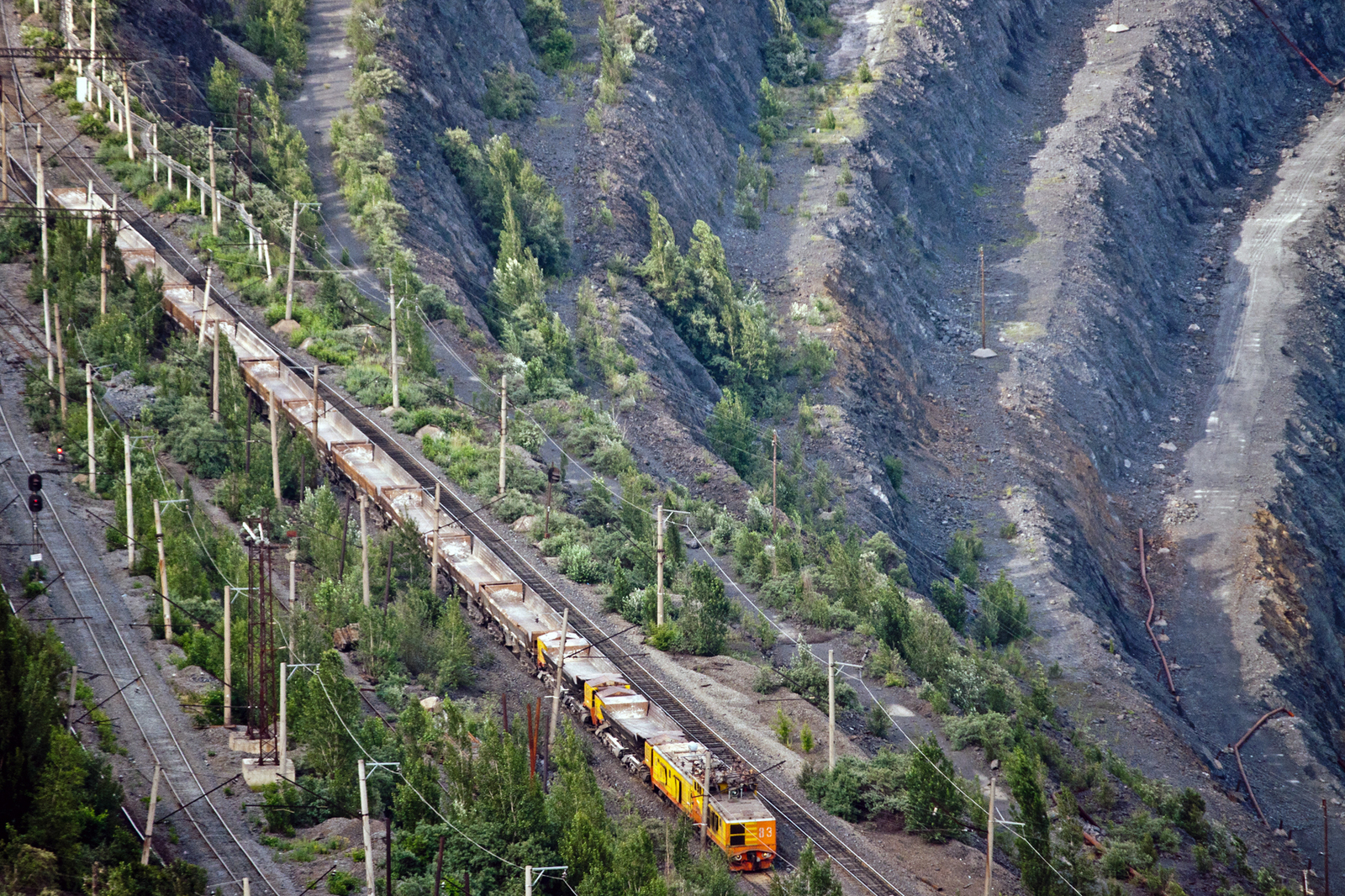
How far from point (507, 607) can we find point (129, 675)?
10137mm

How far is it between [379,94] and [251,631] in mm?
39799

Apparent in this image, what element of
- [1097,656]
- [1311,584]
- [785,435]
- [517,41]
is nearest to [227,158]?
[517,41]

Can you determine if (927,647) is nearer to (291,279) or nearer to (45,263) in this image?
(291,279)

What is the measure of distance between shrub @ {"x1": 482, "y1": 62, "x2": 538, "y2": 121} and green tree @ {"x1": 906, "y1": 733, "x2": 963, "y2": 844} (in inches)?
1898

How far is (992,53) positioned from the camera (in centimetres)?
9512

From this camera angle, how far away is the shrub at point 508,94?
2891 inches

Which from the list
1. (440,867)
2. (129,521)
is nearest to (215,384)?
(129,521)

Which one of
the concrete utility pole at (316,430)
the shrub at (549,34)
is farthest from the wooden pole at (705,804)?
the shrub at (549,34)

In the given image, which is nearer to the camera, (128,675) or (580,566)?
(128,675)

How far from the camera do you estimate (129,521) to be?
40.7 meters

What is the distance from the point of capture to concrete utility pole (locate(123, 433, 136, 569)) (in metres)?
40.2

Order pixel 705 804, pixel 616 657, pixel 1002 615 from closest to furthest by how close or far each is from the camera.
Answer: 1. pixel 705 804
2. pixel 616 657
3. pixel 1002 615

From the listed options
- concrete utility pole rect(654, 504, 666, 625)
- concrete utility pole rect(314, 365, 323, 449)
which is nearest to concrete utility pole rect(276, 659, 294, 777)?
concrete utility pole rect(654, 504, 666, 625)

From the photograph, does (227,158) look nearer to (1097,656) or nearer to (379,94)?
(379,94)
